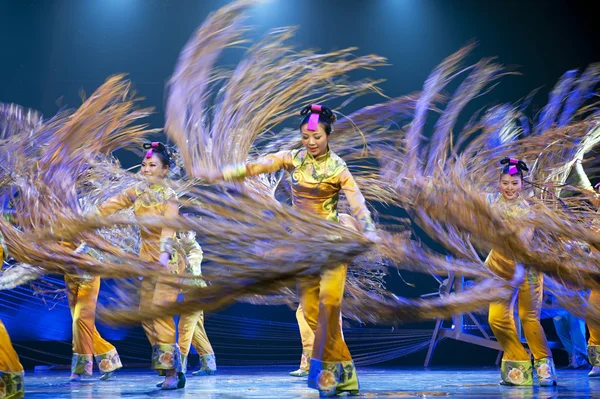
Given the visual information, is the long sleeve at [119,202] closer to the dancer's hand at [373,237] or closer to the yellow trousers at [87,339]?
the yellow trousers at [87,339]

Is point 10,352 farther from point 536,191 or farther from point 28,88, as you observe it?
point 28,88

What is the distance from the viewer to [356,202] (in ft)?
10.5

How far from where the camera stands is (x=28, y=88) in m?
5.96

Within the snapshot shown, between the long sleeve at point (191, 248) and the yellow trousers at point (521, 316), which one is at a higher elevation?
the long sleeve at point (191, 248)

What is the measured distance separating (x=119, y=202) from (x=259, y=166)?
34.5 inches

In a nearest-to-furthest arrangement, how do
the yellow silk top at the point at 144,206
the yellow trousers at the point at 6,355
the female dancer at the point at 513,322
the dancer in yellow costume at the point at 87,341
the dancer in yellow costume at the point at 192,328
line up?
the yellow trousers at the point at 6,355
the yellow silk top at the point at 144,206
the female dancer at the point at 513,322
the dancer in yellow costume at the point at 87,341
the dancer in yellow costume at the point at 192,328

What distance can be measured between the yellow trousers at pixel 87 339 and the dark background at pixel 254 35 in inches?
60.2

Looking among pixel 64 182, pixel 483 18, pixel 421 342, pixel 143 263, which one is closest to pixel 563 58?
pixel 483 18

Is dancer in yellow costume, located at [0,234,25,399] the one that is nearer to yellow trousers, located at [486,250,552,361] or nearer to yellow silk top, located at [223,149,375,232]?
yellow silk top, located at [223,149,375,232]

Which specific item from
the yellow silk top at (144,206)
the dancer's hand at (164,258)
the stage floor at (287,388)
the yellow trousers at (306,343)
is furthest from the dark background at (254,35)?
the dancer's hand at (164,258)

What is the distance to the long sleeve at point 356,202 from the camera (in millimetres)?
3021

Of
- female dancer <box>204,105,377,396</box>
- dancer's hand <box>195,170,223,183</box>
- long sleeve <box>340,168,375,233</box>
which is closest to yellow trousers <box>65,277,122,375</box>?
female dancer <box>204,105,377,396</box>

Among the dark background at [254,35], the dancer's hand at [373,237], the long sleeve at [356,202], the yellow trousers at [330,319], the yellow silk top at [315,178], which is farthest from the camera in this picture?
the dark background at [254,35]

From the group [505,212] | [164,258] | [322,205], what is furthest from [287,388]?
[505,212]
